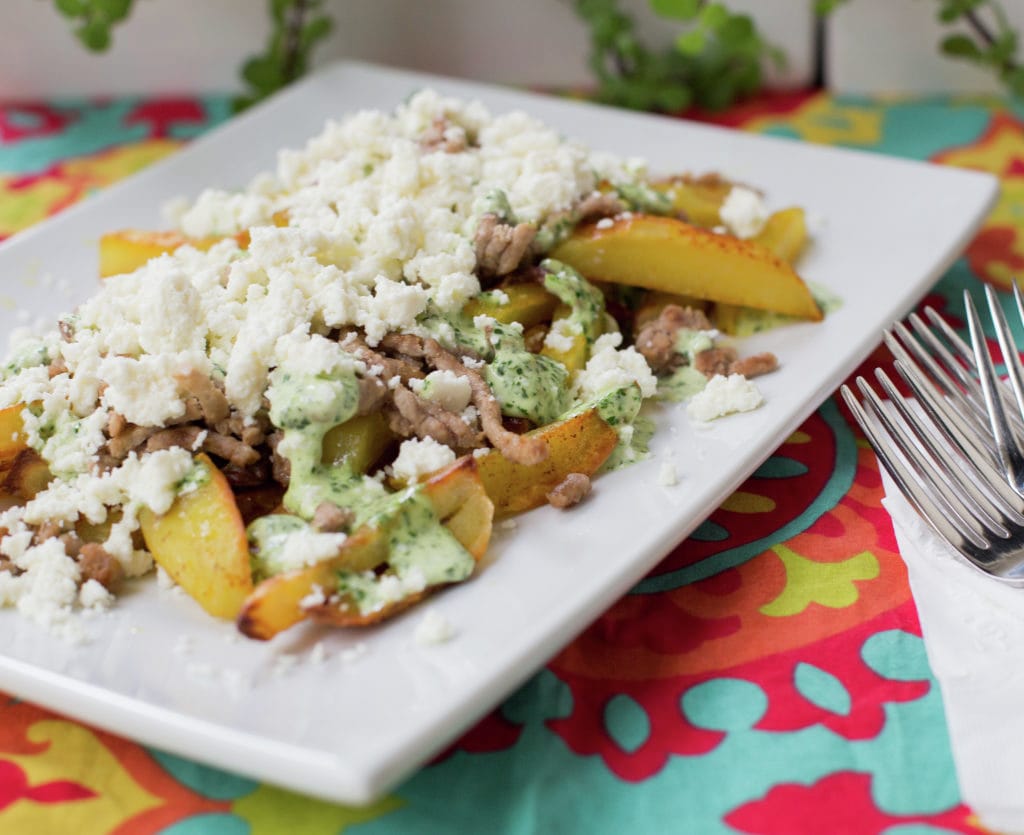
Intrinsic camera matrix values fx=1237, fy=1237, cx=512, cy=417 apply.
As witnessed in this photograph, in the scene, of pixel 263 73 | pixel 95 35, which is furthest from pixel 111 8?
pixel 263 73

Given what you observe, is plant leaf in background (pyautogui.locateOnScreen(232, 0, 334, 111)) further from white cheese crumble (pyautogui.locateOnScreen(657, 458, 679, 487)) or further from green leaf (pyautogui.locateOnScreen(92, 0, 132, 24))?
white cheese crumble (pyautogui.locateOnScreen(657, 458, 679, 487))

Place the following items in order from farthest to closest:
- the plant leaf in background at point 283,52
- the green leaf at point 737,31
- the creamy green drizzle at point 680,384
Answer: the plant leaf in background at point 283,52
the green leaf at point 737,31
the creamy green drizzle at point 680,384

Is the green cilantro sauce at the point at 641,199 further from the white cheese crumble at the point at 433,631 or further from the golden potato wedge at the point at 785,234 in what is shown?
the white cheese crumble at the point at 433,631

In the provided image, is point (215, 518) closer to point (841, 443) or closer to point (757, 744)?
point (757, 744)

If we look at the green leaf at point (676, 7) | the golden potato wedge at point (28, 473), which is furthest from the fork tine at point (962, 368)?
the golden potato wedge at point (28, 473)

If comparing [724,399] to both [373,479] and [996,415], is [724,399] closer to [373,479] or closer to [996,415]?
[996,415]

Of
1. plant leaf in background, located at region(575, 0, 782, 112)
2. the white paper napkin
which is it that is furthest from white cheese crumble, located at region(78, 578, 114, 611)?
plant leaf in background, located at region(575, 0, 782, 112)
